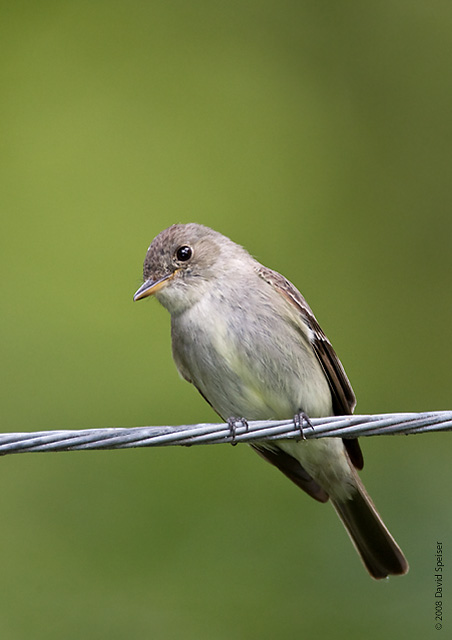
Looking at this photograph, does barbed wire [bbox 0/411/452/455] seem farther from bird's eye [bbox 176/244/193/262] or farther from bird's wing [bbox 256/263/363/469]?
bird's eye [bbox 176/244/193/262]

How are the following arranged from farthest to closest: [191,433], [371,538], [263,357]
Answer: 1. [371,538]
2. [263,357]
3. [191,433]

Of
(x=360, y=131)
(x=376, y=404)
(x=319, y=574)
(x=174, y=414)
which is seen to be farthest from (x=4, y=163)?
(x=319, y=574)

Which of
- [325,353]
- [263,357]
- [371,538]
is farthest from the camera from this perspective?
[371,538]

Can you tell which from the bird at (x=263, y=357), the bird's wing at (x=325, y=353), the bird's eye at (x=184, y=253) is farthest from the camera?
the bird's eye at (x=184, y=253)

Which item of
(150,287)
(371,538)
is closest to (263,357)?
(150,287)

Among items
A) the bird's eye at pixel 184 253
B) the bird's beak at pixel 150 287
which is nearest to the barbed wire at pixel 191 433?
the bird's beak at pixel 150 287

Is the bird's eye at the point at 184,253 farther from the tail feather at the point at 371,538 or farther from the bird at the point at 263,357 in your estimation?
the tail feather at the point at 371,538

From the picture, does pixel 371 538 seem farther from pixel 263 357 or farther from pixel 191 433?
pixel 191 433

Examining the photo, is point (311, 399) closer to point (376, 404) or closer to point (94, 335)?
point (376, 404)
